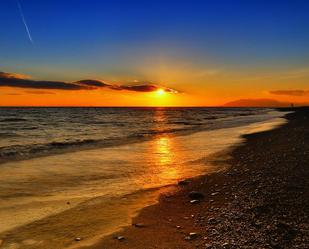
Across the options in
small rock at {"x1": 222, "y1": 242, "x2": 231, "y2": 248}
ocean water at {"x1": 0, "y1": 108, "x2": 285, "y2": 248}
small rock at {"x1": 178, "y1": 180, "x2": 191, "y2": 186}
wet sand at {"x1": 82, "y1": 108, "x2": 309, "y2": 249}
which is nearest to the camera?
small rock at {"x1": 222, "y1": 242, "x2": 231, "y2": 248}

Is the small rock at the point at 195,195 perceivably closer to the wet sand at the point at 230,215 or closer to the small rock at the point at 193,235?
the wet sand at the point at 230,215

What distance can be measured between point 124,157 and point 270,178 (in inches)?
363

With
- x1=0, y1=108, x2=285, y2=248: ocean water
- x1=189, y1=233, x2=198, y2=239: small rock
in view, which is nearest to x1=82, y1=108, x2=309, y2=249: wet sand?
x1=189, y1=233, x2=198, y2=239: small rock

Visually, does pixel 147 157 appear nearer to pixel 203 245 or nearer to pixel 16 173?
pixel 16 173

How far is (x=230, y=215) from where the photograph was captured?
775 cm

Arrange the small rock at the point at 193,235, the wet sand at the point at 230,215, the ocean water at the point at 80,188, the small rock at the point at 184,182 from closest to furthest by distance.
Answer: the wet sand at the point at 230,215 < the small rock at the point at 193,235 < the ocean water at the point at 80,188 < the small rock at the point at 184,182

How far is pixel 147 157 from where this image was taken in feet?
59.8

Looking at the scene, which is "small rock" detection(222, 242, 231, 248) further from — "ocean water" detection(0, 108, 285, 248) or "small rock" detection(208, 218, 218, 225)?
"ocean water" detection(0, 108, 285, 248)

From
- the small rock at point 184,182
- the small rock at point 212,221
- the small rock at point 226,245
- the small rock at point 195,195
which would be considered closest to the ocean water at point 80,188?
the small rock at point 184,182

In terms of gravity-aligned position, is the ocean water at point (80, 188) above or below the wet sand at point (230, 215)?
below

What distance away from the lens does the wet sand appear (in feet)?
21.0

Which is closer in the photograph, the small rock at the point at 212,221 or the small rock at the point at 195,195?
the small rock at the point at 212,221

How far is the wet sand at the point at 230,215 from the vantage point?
6.39 meters

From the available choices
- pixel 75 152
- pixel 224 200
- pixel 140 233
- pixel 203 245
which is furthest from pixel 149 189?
pixel 75 152
